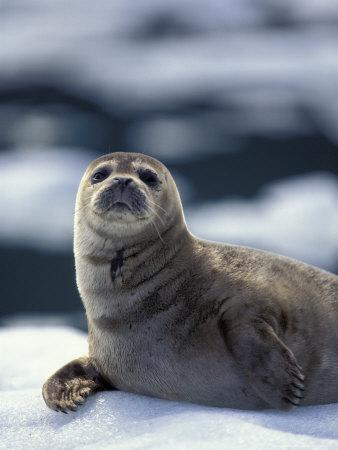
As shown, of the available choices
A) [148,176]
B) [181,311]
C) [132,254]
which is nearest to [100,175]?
[148,176]

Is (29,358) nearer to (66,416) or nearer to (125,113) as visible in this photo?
(66,416)

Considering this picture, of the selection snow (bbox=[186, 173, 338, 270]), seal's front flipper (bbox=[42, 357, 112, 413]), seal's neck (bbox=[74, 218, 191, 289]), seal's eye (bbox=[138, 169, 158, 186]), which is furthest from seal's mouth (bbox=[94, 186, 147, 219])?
snow (bbox=[186, 173, 338, 270])

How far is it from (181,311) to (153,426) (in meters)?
0.66

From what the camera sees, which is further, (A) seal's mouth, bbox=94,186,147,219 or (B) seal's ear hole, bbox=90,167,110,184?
(B) seal's ear hole, bbox=90,167,110,184

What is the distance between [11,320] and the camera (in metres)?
9.77

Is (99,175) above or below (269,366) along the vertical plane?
above

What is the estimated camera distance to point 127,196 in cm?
412

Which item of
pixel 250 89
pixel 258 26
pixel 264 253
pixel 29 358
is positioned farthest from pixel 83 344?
pixel 258 26

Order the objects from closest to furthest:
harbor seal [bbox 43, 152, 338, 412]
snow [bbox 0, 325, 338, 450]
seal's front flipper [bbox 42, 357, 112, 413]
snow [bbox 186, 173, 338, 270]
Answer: snow [bbox 0, 325, 338, 450] → harbor seal [bbox 43, 152, 338, 412] → seal's front flipper [bbox 42, 357, 112, 413] → snow [bbox 186, 173, 338, 270]

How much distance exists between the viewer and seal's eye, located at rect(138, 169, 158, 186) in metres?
4.45

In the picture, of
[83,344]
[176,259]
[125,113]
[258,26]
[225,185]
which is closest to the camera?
[176,259]

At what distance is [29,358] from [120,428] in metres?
2.23

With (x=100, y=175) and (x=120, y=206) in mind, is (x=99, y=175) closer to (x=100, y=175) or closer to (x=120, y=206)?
(x=100, y=175)

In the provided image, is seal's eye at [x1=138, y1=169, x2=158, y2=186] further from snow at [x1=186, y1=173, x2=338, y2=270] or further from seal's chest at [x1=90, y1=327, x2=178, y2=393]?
snow at [x1=186, y1=173, x2=338, y2=270]
